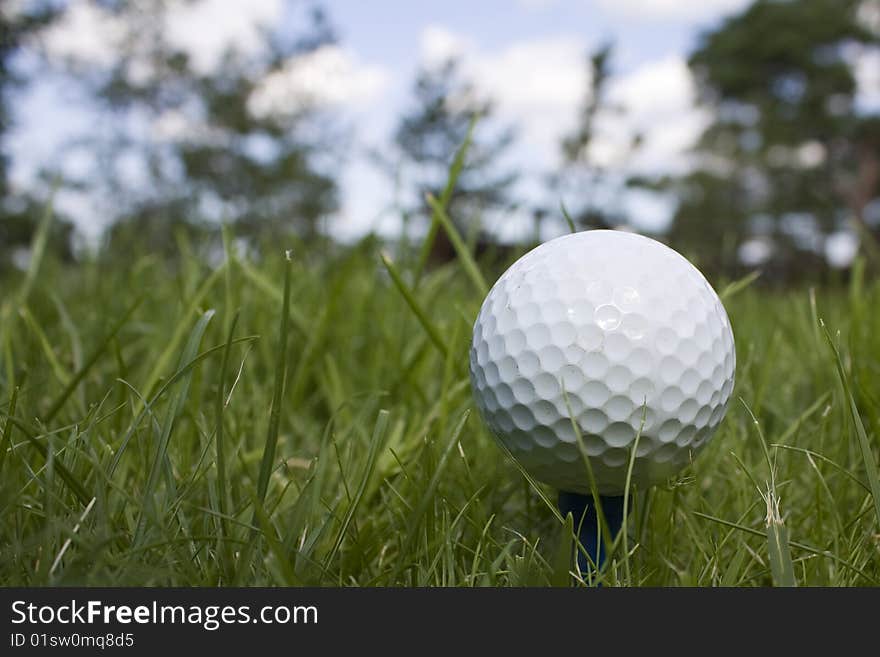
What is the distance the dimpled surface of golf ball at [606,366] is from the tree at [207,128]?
59.8ft

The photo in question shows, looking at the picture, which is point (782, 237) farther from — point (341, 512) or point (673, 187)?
point (341, 512)

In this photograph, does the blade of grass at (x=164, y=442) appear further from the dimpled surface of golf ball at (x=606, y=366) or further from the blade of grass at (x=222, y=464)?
the dimpled surface of golf ball at (x=606, y=366)

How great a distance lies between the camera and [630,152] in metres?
24.5

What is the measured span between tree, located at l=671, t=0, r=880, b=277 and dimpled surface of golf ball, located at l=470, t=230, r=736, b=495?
2115 cm

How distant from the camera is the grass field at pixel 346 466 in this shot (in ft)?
2.88

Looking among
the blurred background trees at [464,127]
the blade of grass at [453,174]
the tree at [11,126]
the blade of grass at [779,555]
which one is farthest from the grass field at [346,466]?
the blurred background trees at [464,127]

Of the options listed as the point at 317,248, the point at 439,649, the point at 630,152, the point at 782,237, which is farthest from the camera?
the point at 782,237

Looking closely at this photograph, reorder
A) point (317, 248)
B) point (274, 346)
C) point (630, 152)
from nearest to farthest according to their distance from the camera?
point (274, 346) → point (317, 248) → point (630, 152)

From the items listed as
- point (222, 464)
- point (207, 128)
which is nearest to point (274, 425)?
point (222, 464)

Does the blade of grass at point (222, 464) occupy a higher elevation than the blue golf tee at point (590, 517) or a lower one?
higher

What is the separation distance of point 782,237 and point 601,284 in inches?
1153

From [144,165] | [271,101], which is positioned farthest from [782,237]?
[144,165]

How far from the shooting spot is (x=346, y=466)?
3.78 feet

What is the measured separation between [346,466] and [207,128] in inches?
832
